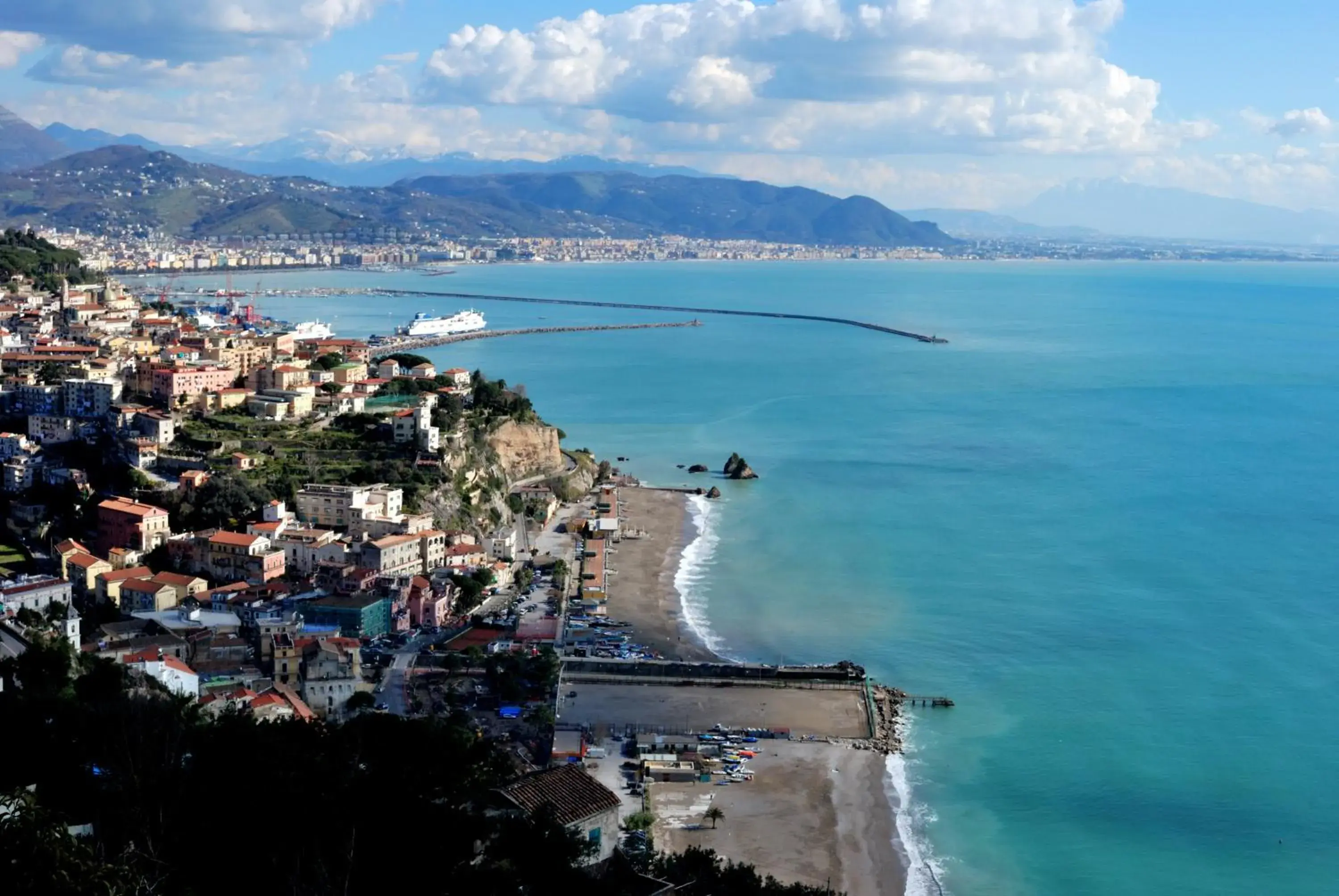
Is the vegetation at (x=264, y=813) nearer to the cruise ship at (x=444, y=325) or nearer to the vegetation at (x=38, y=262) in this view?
the vegetation at (x=38, y=262)

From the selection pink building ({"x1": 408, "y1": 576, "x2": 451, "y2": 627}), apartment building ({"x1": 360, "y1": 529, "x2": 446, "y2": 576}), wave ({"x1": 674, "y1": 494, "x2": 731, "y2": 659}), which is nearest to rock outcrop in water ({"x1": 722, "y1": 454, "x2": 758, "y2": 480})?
wave ({"x1": 674, "y1": 494, "x2": 731, "y2": 659})

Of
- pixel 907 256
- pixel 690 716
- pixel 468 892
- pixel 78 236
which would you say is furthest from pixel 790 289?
pixel 468 892

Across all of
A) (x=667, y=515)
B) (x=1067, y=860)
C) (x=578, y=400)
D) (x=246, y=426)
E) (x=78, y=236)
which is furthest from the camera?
(x=78, y=236)

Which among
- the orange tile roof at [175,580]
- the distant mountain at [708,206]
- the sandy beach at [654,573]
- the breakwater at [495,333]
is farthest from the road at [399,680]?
the distant mountain at [708,206]

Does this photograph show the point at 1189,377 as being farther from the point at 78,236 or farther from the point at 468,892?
the point at 78,236

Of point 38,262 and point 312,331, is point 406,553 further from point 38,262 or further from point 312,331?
point 312,331

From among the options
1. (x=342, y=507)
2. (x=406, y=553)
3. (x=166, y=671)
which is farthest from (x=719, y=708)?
(x=342, y=507)

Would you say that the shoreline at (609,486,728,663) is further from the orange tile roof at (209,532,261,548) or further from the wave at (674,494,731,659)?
the orange tile roof at (209,532,261,548)
